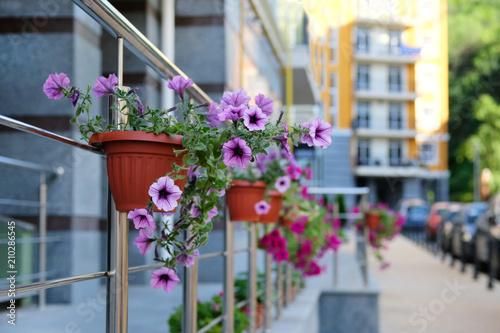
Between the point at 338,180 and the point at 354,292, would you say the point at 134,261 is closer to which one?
the point at 354,292

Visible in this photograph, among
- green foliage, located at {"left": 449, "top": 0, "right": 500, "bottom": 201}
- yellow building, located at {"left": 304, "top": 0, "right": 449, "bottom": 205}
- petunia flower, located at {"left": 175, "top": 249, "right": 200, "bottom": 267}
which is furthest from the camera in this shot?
green foliage, located at {"left": 449, "top": 0, "right": 500, "bottom": 201}

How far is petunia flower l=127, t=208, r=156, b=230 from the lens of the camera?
1.70 m

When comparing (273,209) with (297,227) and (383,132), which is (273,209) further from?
(383,132)

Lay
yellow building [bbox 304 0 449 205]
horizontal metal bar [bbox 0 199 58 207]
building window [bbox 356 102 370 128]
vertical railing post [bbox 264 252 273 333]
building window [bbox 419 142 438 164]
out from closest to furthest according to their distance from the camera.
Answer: vertical railing post [bbox 264 252 273 333] < horizontal metal bar [bbox 0 199 58 207] < yellow building [bbox 304 0 449 205] < building window [bbox 356 102 370 128] < building window [bbox 419 142 438 164]

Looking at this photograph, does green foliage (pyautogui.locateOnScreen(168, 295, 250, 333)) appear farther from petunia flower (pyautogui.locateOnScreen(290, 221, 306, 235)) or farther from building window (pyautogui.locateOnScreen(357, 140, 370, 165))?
building window (pyautogui.locateOnScreen(357, 140, 370, 165))

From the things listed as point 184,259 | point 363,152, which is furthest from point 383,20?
point 184,259

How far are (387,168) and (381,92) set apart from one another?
525 cm

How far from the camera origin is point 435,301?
970 centimetres

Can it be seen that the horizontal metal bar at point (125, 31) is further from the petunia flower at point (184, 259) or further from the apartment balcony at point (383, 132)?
the apartment balcony at point (383, 132)

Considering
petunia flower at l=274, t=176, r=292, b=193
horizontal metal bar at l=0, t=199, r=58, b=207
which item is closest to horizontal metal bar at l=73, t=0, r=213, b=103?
petunia flower at l=274, t=176, r=292, b=193

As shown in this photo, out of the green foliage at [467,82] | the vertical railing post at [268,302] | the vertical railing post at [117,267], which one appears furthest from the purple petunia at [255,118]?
the green foliage at [467,82]

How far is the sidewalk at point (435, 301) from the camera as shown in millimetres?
7855

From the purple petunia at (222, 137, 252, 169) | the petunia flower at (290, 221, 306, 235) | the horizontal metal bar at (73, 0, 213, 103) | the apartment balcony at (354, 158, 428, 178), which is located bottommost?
the petunia flower at (290, 221, 306, 235)

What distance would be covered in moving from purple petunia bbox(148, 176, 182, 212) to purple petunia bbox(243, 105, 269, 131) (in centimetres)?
24
